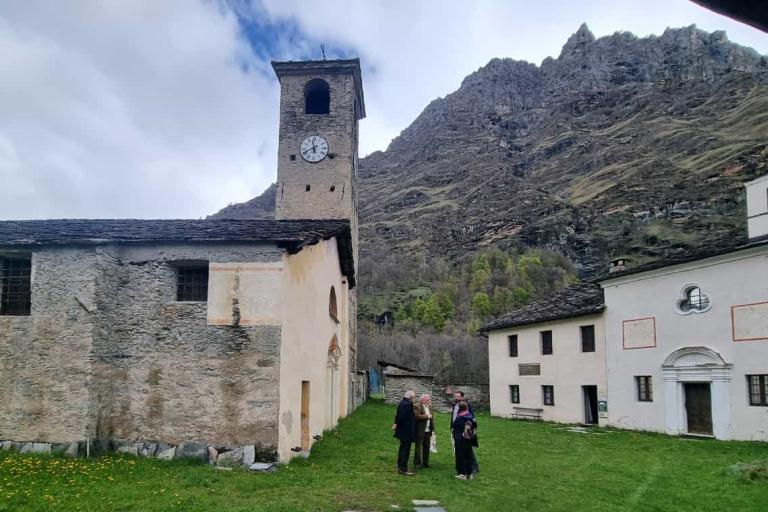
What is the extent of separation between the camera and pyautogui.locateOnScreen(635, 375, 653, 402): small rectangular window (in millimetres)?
19734

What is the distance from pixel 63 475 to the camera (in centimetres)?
868

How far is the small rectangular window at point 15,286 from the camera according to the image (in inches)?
442

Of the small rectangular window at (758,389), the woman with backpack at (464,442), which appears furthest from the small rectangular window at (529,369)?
the woman with backpack at (464,442)

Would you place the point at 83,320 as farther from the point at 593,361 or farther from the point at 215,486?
the point at 593,361

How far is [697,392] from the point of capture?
18.2 m

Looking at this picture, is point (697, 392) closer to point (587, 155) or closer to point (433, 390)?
point (433, 390)

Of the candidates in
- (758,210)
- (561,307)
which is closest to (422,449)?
(758,210)

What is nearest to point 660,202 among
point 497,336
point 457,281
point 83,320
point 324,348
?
point 457,281

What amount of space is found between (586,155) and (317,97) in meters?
124

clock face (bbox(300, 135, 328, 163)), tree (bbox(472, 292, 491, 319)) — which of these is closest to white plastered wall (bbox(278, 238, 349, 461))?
clock face (bbox(300, 135, 328, 163))

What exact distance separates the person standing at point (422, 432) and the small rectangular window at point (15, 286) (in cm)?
815

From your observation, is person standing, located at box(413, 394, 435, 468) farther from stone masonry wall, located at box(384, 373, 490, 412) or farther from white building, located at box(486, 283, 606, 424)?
stone masonry wall, located at box(384, 373, 490, 412)

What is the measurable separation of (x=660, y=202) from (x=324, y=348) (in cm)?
9518

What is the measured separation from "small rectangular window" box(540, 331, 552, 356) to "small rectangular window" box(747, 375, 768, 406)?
30.2 ft
